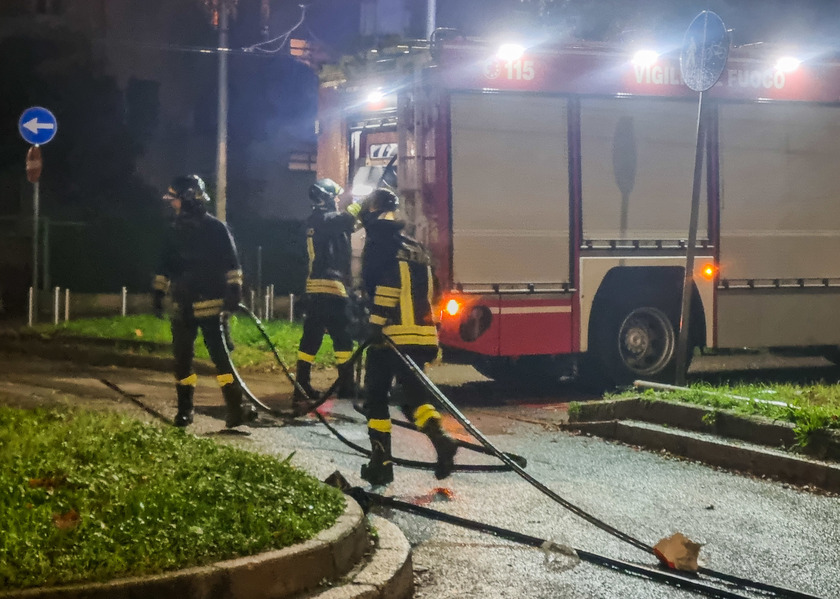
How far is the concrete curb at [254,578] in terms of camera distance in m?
3.53

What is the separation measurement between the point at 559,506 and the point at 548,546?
2.84ft

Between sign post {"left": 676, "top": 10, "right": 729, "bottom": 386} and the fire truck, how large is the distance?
1.00 ft

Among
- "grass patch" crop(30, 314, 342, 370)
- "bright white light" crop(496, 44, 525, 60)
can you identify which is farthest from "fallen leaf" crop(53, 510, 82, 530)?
"grass patch" crop(30, 314, 342, 370)

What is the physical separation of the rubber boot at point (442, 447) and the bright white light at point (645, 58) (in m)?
5.07

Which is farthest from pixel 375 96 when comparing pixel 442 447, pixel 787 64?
pixel 442 447

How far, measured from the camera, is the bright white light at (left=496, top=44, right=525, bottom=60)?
30.2 feet

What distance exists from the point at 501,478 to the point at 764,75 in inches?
231

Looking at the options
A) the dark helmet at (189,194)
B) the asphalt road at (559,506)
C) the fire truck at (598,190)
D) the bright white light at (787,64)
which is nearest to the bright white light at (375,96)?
the fire truck at (598,190)

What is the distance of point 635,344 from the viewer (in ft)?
33.2

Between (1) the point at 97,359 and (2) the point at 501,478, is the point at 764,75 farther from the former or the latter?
(1) the point at 97,359

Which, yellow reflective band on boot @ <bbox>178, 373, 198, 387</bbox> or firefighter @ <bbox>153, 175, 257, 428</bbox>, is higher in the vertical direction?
firefighter @ <bbox>153, 175, 257, 428</bbox>

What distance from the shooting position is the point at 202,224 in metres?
7.43

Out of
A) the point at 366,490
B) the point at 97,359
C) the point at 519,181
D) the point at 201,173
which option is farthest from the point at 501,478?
the point at 201,173

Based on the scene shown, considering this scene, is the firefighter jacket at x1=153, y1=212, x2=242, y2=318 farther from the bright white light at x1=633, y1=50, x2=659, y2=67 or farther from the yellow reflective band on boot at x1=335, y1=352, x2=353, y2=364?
the bright white light at x1=633, y1=50, x2=659, y2=67
